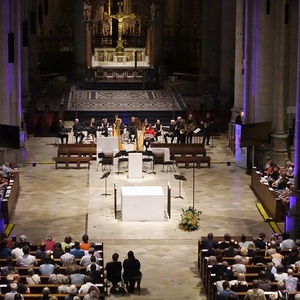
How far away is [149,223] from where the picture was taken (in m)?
33.0

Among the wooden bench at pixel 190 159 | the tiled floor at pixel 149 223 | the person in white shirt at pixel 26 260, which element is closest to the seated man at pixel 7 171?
the tiled floor at pixel 149 223

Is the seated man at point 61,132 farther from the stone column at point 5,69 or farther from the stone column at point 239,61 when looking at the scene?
the stone column at point 239,61

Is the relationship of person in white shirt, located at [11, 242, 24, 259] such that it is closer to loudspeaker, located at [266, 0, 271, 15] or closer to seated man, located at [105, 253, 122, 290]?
seated man, located at [105, 253, 122, 290]

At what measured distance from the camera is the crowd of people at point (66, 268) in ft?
78.1

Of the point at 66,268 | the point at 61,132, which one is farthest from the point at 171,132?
the point at 66,268

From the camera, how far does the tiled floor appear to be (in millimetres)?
28672

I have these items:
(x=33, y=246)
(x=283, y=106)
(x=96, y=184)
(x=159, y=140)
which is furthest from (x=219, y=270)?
(x=159, y=140)

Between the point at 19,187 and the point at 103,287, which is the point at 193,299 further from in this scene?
the point at 19,187

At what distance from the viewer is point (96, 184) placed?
38.3m

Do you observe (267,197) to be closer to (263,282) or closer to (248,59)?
(248,59)

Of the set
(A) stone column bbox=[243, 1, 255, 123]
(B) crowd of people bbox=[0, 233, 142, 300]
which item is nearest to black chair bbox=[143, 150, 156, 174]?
(A) stone column bbox=[243, 1, 255, 123]

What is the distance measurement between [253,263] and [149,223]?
718cm

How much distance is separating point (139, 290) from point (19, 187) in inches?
498

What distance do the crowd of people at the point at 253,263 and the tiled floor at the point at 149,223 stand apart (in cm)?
119
